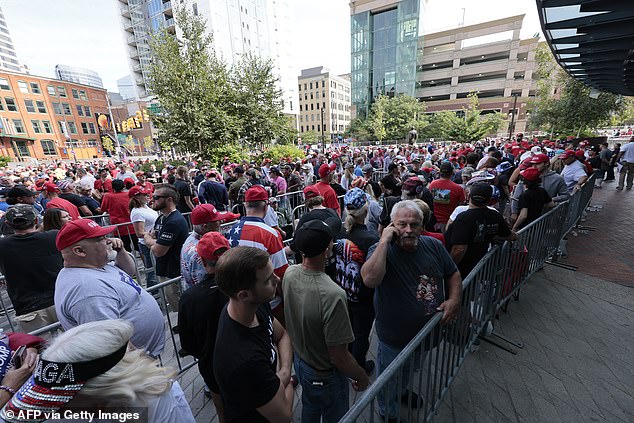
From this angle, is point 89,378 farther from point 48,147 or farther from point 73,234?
point 48,147

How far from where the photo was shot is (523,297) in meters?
4.45

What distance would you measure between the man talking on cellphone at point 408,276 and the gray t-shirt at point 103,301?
1892 millimetres

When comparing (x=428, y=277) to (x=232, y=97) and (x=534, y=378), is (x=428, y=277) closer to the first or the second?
(x=534, y=378)

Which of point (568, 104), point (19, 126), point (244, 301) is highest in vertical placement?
point (19, 126)

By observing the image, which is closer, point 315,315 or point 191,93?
point 315,315

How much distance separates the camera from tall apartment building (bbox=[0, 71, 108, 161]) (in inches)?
1697

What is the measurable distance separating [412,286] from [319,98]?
8506 centimetres

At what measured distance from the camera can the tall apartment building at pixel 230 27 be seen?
40781 millimetres

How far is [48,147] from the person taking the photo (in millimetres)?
47938

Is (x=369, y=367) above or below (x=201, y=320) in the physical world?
below

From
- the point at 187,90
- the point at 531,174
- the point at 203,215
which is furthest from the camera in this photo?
the point at 187,90

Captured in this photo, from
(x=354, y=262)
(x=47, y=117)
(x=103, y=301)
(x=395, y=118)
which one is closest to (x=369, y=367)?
(x=354, y=262)

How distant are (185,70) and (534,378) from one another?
18450mm

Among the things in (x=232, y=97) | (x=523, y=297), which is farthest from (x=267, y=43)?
(x=523, y=297)
